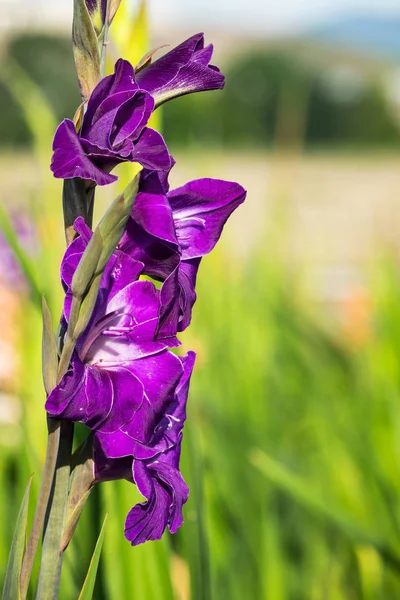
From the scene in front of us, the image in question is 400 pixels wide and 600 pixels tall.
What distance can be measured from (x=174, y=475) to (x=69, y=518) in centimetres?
5

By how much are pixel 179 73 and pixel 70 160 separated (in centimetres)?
6

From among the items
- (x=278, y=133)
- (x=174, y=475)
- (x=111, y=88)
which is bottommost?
(x=278, y=133)

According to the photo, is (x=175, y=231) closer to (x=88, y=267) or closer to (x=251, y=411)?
(x=88, y=267)

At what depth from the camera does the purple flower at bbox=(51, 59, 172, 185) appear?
0.96 ft

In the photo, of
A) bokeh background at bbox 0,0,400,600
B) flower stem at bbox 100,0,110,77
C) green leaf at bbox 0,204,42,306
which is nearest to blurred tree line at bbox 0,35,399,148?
bokeh background at bbox 0,0,400,600

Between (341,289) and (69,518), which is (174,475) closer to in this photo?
(69,518)

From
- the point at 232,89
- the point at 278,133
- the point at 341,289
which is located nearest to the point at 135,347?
the point at 278,133

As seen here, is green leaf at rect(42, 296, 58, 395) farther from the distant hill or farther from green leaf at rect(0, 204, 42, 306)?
the distant hill

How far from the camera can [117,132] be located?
31cm

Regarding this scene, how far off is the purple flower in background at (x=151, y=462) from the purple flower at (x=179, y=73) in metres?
0.11

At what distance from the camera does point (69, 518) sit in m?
0.30

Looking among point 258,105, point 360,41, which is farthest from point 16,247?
point 258,105

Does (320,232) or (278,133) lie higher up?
(278,133)

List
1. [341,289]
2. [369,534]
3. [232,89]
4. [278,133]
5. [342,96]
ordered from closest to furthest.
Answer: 1. [369,534]
2. [278,133]
3. [341,289]
4. [232,89]
5. [342,96]
